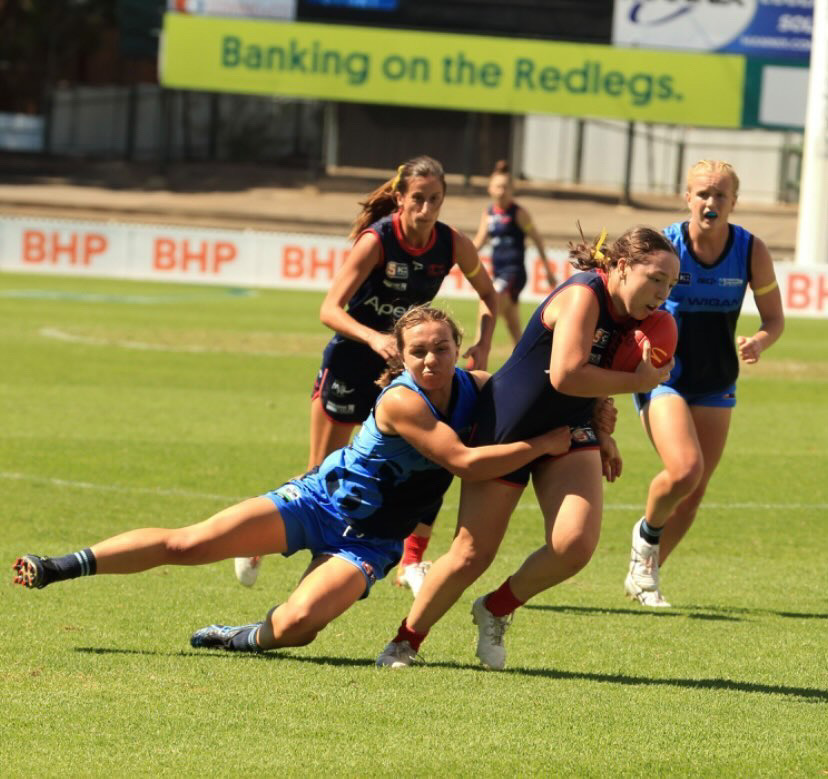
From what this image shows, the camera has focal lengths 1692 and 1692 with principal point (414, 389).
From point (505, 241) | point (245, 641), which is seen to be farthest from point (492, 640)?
point (505, 241)

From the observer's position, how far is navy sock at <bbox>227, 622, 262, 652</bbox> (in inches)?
263

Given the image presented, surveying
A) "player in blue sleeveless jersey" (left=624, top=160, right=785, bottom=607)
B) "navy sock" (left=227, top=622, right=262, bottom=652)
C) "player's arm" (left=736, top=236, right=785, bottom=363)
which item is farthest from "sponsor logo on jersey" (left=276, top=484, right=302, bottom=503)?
"player's arm" (left=736, top=236, right=785, bottom=363)

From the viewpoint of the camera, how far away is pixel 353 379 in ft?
28.3

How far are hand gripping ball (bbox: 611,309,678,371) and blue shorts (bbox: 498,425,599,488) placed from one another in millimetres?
283

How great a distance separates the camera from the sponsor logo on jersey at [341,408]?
862 cm

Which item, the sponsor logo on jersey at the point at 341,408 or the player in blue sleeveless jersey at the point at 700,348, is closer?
the player in blue sleeveless jersey at the point at 700,348

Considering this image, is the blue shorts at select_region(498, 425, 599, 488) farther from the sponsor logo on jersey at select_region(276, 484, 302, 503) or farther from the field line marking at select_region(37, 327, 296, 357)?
the field line marking at select_region(37, 327, 296, 357)

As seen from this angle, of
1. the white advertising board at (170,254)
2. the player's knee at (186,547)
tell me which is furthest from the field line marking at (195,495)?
the white advertising board at (170,254)

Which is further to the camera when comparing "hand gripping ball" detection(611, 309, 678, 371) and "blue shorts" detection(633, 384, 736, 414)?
"blue shorts" detection(633, 384, 736, 414)

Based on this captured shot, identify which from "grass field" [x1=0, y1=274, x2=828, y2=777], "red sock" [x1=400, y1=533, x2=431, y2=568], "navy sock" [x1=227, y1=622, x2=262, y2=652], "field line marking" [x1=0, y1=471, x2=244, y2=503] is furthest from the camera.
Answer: "field line marking" [x1=0, y1=471, x2=244, y2=503]

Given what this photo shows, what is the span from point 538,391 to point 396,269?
2064 mm

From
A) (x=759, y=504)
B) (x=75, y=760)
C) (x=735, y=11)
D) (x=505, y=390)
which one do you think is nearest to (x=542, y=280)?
(x=735, y=11)

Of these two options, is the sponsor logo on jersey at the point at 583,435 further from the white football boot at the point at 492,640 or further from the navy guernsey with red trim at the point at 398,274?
the navy guernsey with red trim at the point at 398,274

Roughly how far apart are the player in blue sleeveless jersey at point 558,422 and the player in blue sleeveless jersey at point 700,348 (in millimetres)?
1520
